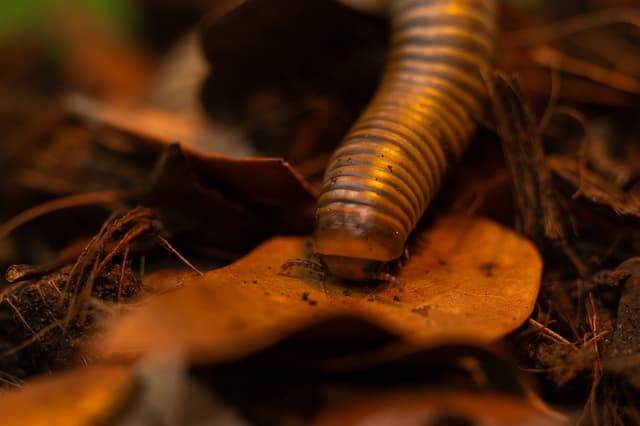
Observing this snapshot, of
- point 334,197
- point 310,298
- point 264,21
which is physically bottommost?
point 310,298

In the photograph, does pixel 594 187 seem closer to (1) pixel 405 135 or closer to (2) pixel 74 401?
(1) pixel 405 135

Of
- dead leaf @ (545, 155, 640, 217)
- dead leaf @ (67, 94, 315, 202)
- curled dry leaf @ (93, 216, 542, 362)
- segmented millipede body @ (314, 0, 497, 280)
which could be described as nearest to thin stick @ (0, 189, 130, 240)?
dead leaf @ (67, 94, 315, 202)

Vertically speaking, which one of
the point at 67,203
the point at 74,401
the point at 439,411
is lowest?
the point at 67,203

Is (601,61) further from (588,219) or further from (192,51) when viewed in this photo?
(192,51)

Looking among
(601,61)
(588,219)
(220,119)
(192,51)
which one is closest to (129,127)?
(220,119)

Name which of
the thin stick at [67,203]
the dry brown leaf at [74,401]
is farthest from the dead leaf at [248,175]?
the dry brown leaf at [74,401]

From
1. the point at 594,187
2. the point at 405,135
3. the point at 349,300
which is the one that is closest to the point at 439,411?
the point at 349,300
